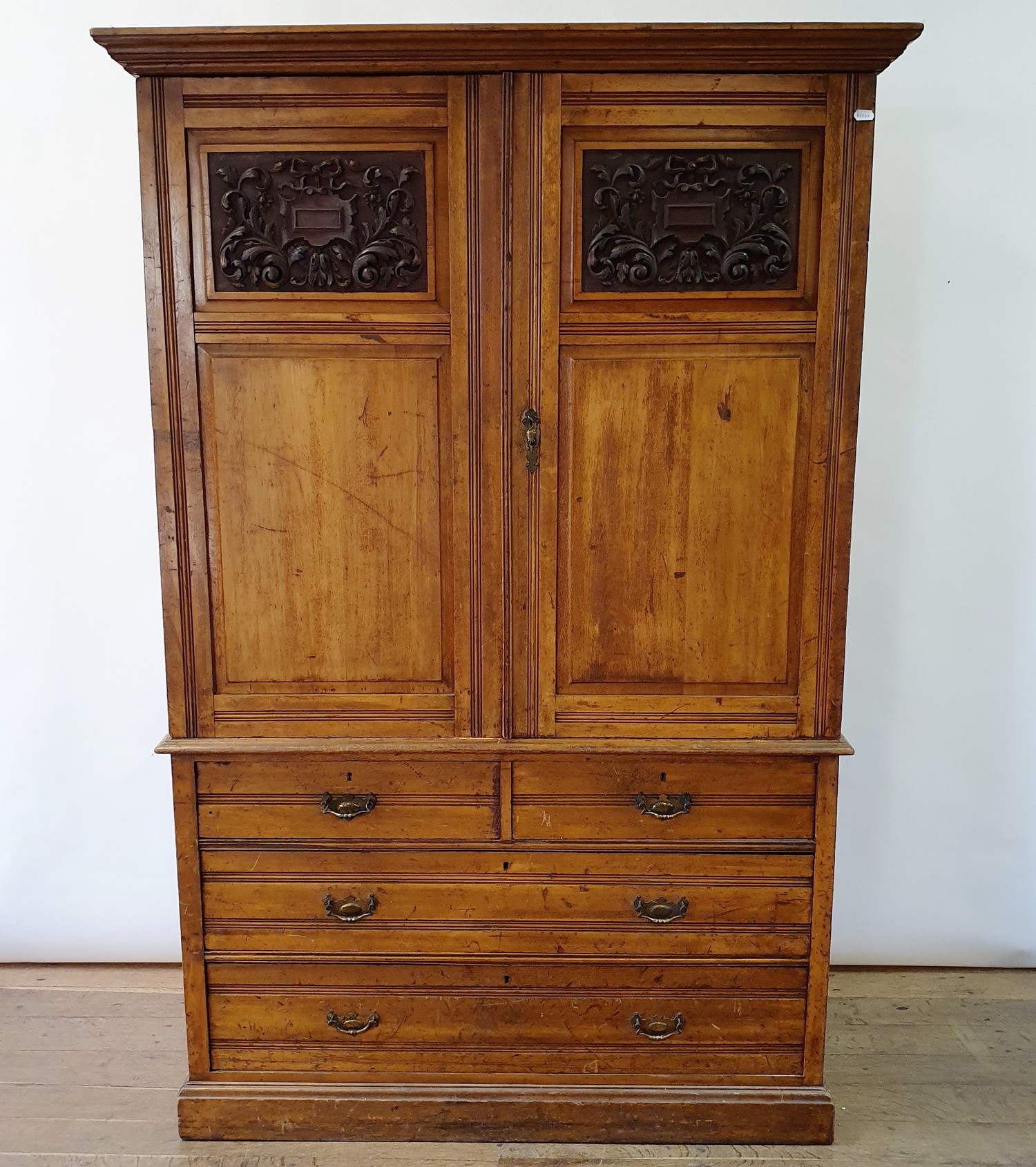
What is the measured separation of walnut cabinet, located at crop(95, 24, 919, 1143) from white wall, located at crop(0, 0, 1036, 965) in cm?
74

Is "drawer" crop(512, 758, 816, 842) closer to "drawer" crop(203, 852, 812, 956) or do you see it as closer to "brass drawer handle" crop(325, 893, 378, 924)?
"drawer" crop(203, 852, 812, 956)

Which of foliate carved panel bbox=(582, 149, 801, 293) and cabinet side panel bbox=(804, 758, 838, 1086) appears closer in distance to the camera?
foliate carved panel bbox=(582, 149, 801, 293)

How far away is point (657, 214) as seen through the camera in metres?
1.72

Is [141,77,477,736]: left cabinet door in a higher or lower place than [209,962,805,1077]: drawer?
higher

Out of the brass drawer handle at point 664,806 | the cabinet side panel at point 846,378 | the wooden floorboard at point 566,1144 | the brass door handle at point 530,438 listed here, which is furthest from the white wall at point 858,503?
the brass door handle at point 530,438

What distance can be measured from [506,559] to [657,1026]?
109cm

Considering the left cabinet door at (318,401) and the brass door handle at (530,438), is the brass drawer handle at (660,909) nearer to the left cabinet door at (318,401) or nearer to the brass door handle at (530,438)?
the left cabinet door at (318,401)

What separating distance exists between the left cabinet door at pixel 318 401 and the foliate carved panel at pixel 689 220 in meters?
0.28

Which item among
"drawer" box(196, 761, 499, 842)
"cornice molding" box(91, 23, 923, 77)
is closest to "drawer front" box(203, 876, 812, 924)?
"drawer" box(196, 761, 499, 842)

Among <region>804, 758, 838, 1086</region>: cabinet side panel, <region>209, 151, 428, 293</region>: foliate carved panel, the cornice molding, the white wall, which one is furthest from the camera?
the white wall

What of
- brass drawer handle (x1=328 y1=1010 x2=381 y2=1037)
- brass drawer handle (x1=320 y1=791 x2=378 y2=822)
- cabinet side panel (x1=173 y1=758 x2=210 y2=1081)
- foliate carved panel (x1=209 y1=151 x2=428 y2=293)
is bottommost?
brass drawer handle (x1=328 y1=1010 x2=381 y2=1037)

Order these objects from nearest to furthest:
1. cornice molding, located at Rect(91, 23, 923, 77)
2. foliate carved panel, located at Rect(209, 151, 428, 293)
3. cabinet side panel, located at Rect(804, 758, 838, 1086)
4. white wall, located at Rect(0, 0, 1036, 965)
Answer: cornice molding, located at Rect(91, 23, 923, 77) → foliate carved panel, located at Rect(209, 151, 428, 293) → cabinet side panel, located at Rect(804, 758, 838, 1086) → white wall, located at Rect(0, 0, 1036, 965)

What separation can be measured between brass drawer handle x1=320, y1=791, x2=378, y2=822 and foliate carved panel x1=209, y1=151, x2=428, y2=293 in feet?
3.48

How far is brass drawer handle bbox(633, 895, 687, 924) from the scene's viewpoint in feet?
6.24
